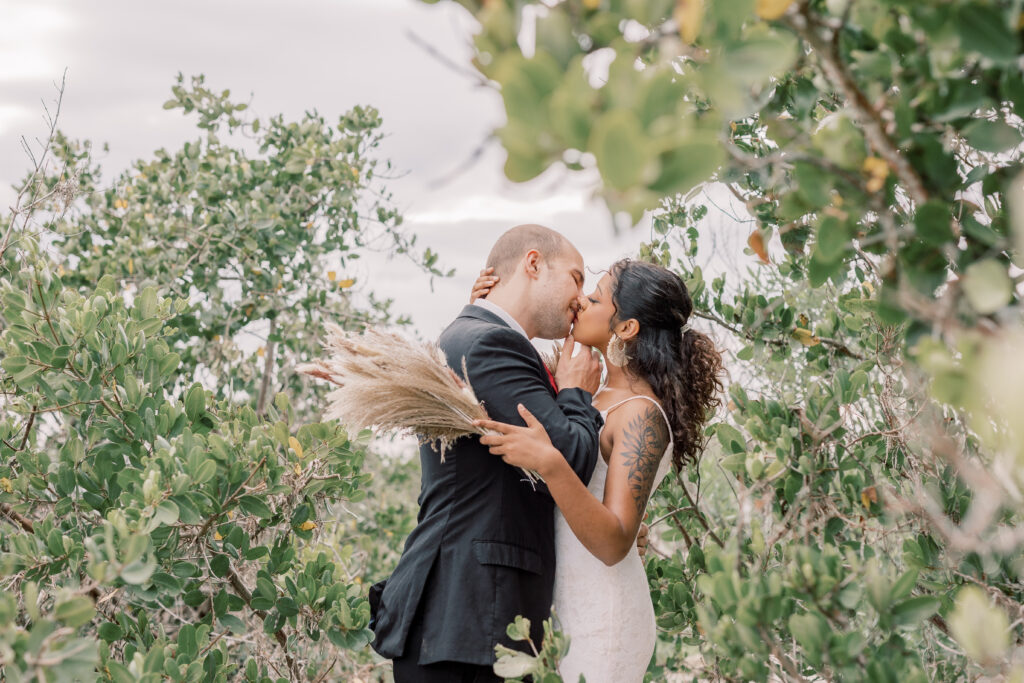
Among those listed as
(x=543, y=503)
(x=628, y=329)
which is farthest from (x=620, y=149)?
(x=628, y=329)

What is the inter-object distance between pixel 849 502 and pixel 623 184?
1.92 metres

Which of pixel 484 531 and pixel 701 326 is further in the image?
pixel 701 326

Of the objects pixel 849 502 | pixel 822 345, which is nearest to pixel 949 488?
pixel 849 502

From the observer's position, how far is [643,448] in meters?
2.41

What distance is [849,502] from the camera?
2.35 metres

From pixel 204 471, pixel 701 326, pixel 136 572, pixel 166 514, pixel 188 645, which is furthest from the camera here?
pixel 701 326

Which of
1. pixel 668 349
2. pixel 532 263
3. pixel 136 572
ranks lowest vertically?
pixel 136 572

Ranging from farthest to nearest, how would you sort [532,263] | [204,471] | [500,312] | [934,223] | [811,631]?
[532,263]
[500,312]
[204,471]
[811,631]
[934,223]

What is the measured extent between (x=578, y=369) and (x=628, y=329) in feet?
0.76

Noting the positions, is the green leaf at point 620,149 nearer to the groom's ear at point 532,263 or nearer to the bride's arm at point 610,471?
the bride's arm at point 610,471

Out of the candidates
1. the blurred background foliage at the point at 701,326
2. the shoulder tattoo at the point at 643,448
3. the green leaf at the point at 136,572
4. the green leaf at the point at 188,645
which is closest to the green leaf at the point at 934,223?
the blurred background foliage at the point at 701,326

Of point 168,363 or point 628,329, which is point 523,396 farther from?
point 168,363

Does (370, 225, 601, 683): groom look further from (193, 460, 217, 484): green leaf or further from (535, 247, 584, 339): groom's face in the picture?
(193, 460, 217, 484): green leaf

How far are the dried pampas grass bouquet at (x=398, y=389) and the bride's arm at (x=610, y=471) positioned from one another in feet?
0.34
